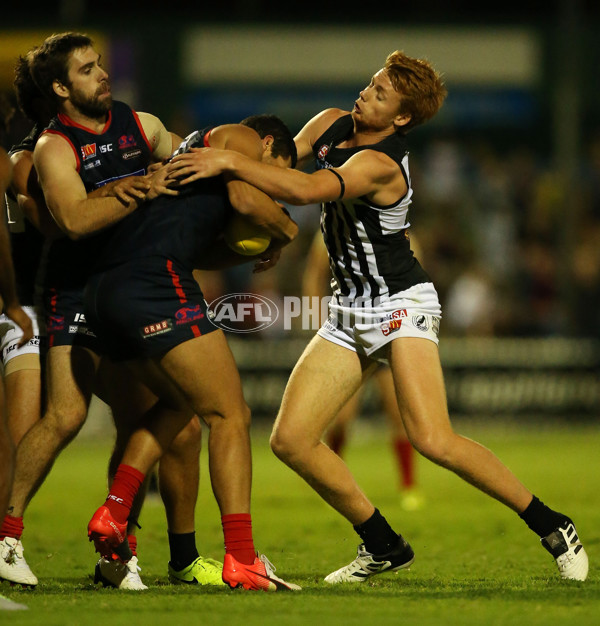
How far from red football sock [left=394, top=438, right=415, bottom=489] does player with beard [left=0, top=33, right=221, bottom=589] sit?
3731 mm

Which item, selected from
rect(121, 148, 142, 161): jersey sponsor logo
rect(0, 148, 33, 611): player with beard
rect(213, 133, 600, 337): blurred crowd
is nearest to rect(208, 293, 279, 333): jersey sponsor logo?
rect(121, 148, 142, 161): jersey sponsor logo

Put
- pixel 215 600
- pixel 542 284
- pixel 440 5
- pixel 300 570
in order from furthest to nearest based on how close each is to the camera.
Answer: pixel 440 5 → pixel 542 284 → pixel 300 570 → pixel 215 600

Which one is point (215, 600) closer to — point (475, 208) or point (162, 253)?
point (162, 253)

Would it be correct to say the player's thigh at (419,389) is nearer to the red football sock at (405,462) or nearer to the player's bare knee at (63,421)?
the player's bare knee at (63,421)

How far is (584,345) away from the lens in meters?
14.9

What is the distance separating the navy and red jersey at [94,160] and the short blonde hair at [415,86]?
4.23 ft

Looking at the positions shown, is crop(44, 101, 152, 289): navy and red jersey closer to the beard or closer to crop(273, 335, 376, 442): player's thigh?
the beard

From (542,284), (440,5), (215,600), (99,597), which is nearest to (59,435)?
(99,597)

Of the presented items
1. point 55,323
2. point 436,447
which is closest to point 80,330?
point 55,323

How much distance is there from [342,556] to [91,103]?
2.90 metres

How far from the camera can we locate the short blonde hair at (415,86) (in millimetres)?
5883

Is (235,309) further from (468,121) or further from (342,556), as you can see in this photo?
(468,121)

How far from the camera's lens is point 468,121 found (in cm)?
1950

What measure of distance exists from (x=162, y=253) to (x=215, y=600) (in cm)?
156
